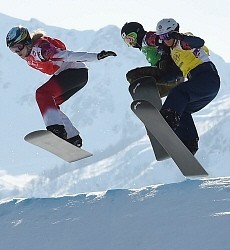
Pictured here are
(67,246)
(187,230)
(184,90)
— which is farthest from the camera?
(184,90)

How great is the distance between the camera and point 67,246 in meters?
4.59

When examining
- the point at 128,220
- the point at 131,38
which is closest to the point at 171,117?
the point at 131,38

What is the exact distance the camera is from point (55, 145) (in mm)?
7020

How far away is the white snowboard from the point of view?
6.82 metres

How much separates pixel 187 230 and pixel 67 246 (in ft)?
3.05

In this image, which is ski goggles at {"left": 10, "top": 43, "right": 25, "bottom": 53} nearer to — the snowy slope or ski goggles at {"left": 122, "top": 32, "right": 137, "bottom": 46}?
ski goggles at {"left": 122, "top": 32, "right": 137, "bottom": 46}

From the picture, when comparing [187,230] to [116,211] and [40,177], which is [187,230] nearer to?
[116,211]

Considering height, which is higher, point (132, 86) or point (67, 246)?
point (132, 86)

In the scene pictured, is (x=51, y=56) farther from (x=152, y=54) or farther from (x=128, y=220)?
(x=128, y=220)

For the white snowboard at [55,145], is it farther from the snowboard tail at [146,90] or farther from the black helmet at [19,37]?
the black helmet at [19,37]

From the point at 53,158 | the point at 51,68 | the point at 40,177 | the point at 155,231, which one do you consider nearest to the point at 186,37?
the point at 51,68

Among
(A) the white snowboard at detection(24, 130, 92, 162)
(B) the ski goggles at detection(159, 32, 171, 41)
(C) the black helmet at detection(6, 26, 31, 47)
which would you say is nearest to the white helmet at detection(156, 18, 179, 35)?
(B) the ski goggles at detection(159, 32, 171, 41)

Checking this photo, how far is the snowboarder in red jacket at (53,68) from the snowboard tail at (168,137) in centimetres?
87

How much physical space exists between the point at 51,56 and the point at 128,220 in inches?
103
